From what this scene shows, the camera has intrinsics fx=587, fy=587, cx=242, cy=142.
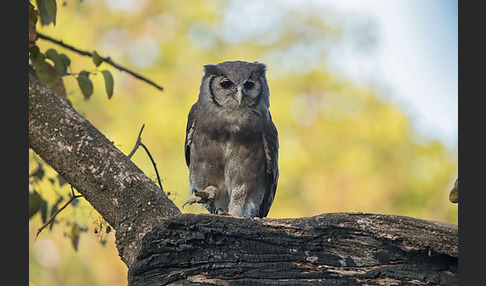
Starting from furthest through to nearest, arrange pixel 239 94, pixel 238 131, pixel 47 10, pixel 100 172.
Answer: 1. pixel 238 131
2. pixel 239 94
3. pixel 47 10
4. pixel 100 172

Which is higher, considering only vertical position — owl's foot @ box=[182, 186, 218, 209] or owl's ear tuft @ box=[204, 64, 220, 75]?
owl's ear tuft @ box=[204, 64, 220, 75]

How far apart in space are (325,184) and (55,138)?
8722 mm

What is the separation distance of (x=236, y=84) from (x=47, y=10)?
1472 mm

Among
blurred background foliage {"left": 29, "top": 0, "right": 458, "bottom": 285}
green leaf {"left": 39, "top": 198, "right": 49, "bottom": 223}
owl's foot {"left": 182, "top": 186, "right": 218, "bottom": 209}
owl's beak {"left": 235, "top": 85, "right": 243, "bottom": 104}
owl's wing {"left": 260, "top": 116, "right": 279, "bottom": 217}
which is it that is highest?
blurred background foliage {"left": 29, "top": 0, "right": 458, "bottom": 285}

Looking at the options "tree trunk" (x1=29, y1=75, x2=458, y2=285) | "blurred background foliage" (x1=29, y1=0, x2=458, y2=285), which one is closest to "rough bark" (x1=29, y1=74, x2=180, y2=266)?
"tree trunk" (x1=29, y1=75, x2=458, y2=285)

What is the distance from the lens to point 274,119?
10.9 metres

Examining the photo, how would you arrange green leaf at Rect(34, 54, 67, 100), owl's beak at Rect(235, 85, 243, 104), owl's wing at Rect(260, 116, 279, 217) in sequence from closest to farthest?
green leaf at Rect(34, 54, 67, 100)
owl's beak at Rect(235, 85, 243, 104)
owl's wing at Rect(260, 116, 279, 217)

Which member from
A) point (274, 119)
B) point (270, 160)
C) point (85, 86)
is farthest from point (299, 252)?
point (274, 119)

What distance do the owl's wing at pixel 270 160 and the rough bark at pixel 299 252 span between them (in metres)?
2.13

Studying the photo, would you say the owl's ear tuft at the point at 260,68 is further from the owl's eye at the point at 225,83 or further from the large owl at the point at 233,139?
the owl's eye at the point at 225,83

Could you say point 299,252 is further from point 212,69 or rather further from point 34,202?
point 212,69

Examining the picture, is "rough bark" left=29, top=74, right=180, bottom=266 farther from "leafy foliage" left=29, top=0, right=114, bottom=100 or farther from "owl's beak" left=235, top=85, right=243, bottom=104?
"owl's beak" left=235, top=85, right=243, bottom=104

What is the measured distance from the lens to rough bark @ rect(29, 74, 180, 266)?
109 inches

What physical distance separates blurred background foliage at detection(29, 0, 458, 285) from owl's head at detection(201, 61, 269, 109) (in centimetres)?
469
